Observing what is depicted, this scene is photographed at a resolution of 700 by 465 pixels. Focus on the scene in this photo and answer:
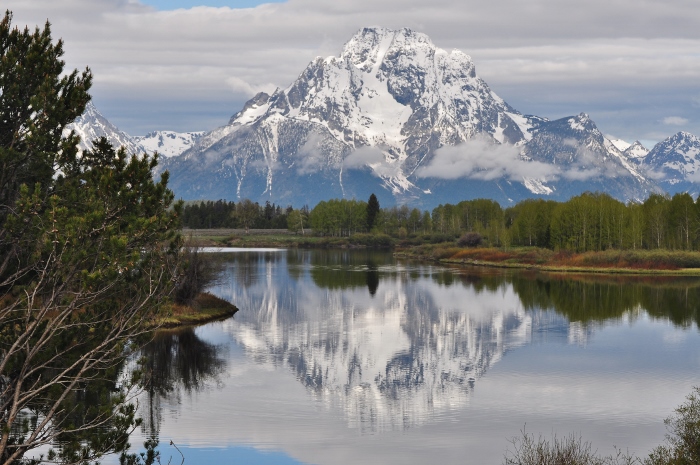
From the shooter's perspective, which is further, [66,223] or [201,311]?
[201,311]

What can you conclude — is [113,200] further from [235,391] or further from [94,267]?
[235,391]

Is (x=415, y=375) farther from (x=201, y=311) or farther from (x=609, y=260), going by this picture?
(x=609, y=260)

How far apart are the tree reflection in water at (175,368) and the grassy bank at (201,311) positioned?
11.8ft

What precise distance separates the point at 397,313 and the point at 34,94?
214ft

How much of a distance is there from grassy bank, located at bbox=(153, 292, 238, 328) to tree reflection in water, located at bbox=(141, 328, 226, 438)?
3604 mm

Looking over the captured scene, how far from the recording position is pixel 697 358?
63875 mm

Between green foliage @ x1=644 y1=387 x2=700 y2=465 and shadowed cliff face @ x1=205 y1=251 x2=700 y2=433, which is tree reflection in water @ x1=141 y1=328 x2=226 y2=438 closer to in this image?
shadowed cliff face @ x1=205 y1=251 x2=700 y2=433

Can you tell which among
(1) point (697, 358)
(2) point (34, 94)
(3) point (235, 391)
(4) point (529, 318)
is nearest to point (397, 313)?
(4) point (529, 318)

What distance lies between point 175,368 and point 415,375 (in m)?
16.3

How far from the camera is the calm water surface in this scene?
136ft

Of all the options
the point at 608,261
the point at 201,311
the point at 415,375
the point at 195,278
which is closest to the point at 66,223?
the point at 415,375

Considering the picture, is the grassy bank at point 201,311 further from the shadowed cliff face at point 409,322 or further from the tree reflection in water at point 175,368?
the tree reflection in water at point 175,368

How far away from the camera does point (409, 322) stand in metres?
84.2

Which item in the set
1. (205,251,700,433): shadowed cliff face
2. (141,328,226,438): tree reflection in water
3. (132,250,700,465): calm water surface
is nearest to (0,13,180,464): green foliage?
(132,250,700,465): calm water surface
